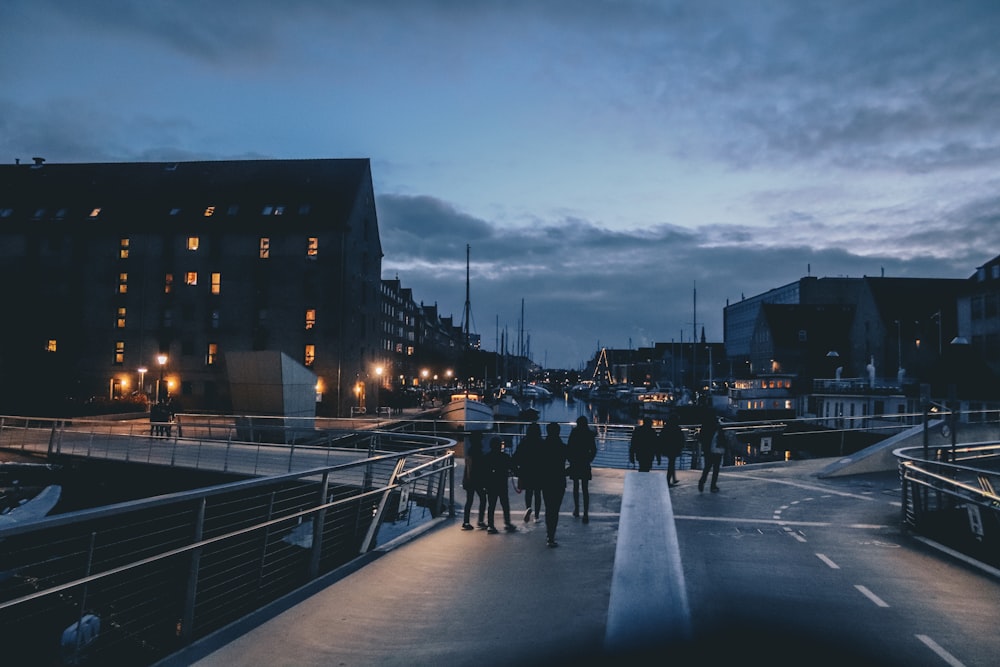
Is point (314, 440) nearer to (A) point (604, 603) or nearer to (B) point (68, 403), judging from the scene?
(B) point (68, 403)

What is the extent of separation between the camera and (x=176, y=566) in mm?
9023

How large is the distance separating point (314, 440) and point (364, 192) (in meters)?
30.8

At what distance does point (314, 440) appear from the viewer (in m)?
31.7

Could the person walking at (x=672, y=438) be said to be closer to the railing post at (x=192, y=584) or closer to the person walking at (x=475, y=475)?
the person walking at (x=475, y=475)

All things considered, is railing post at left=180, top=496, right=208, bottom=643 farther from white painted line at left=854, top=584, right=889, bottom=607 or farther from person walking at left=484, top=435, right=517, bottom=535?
white painted line at left=854, top=584, right=889, bottom=607

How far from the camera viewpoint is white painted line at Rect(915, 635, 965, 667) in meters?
5.81

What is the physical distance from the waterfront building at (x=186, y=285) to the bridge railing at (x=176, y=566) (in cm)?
3039

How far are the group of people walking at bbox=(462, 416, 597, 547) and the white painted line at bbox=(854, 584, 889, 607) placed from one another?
12.6 feet

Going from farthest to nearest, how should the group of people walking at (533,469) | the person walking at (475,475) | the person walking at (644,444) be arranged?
the person walking at (644,444) → the person walking at (475,475) → the group of people walking at (533,469)

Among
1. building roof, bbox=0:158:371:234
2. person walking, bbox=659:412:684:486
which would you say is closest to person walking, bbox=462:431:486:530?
person walking, bbox=659:412:684:486

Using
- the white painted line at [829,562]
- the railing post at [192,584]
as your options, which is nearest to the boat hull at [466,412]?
the white painted line at [829,562]

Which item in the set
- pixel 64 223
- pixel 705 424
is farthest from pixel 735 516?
pixel 64 223

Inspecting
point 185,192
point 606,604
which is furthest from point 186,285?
point 606,604

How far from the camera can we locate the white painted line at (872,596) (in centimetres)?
759
